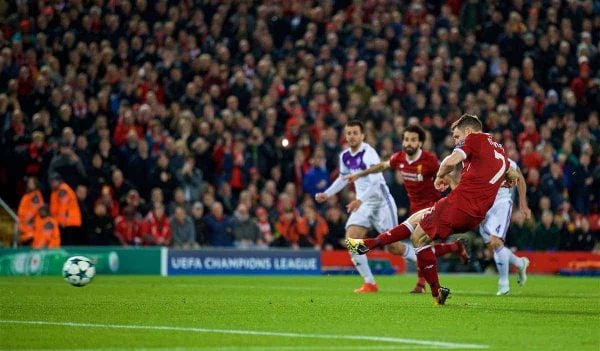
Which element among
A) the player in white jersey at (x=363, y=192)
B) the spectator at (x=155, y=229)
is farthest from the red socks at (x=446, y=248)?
the spectator at (x=155, y=229)

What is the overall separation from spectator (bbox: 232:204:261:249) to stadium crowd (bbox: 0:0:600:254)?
3 cm

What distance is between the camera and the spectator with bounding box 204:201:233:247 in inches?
974

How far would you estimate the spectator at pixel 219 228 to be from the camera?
81.1 ft

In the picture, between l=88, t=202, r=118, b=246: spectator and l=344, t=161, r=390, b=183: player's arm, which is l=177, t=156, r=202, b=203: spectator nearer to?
l=88, t=202, r=118, b=246: spectator

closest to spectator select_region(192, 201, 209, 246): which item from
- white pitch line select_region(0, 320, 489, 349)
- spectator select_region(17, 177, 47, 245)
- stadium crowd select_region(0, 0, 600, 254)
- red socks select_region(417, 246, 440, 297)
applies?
stadium crowd select_region(0, 0, 600, 254)

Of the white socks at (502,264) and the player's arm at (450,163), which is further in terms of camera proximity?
the white socks at (502,264)

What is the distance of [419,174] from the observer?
54.5 ft

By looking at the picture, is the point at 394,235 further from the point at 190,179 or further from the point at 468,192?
the point at 190,179

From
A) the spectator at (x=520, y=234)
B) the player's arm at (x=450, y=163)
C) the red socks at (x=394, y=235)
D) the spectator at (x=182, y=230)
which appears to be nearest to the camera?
the player's arm at (x=450, y=163)

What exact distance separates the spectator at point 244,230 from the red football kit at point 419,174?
8311 mm

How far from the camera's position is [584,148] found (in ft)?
91.0

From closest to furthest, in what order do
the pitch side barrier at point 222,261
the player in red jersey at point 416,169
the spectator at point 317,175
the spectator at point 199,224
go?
1. the player in red jersey at point 416,169
2. the pitch side barrier at point 222,261
3. the spectator at point 199,224
4. the spectator at point 317,175

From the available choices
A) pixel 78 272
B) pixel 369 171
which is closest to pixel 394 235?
pixel 369 171

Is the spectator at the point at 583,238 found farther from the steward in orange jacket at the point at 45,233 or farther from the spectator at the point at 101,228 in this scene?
the steward in orange jacket at the point at 45,233
